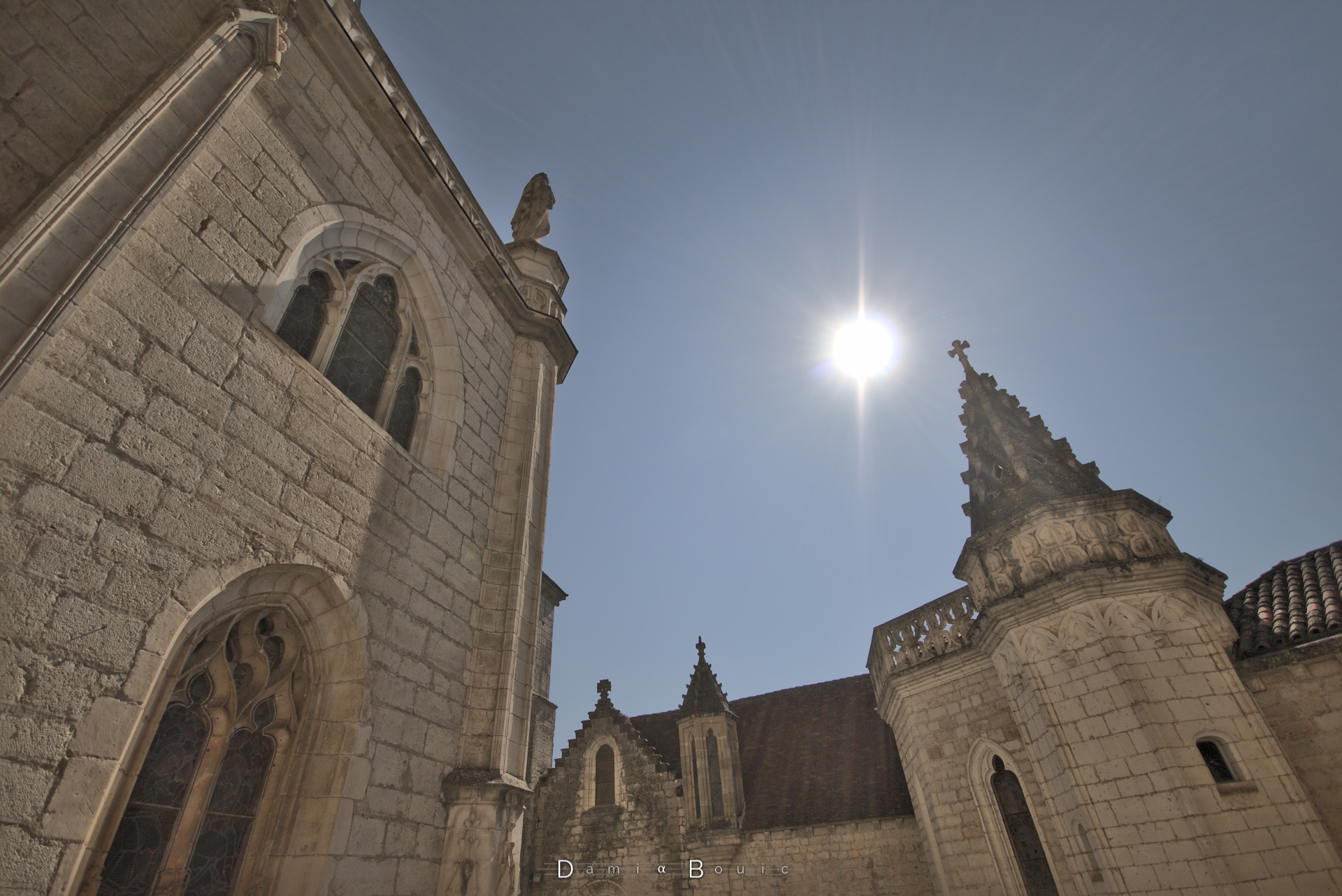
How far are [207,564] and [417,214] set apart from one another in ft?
13.5

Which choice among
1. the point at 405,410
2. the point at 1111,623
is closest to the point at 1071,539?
the point at 1111,623

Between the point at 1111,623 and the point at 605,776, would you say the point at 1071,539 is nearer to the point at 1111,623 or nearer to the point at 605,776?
the point at 1111,623

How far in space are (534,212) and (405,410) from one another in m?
4.14

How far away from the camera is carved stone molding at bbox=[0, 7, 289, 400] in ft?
9.41

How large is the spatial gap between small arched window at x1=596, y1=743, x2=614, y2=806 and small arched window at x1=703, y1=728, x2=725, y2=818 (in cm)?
253

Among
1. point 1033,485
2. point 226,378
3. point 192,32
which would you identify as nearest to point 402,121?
point 192,32

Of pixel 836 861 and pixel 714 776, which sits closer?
pixel 836 861

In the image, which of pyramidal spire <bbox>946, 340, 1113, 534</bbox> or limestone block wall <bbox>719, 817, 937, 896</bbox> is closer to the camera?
pyramidal spire <bbox>946, 340, 1113, 534</bbox>

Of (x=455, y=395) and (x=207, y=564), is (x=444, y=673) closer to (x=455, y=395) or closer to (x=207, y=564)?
(x=207, y=564)

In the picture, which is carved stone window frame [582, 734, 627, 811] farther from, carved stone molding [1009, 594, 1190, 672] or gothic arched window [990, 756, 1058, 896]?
carved stone molding [1009, 594, 1190, 672]

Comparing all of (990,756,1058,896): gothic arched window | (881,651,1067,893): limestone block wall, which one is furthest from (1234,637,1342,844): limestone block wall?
(990,756,1058,896): gothic arched window

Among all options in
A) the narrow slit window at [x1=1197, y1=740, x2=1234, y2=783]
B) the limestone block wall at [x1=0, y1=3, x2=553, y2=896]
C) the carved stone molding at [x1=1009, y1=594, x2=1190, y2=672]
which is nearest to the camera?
the limestone block wall at [x1=0, y1=3, x2=553, y2=896]

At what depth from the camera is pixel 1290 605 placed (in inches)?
306

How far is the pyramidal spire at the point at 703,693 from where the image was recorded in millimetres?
15766
